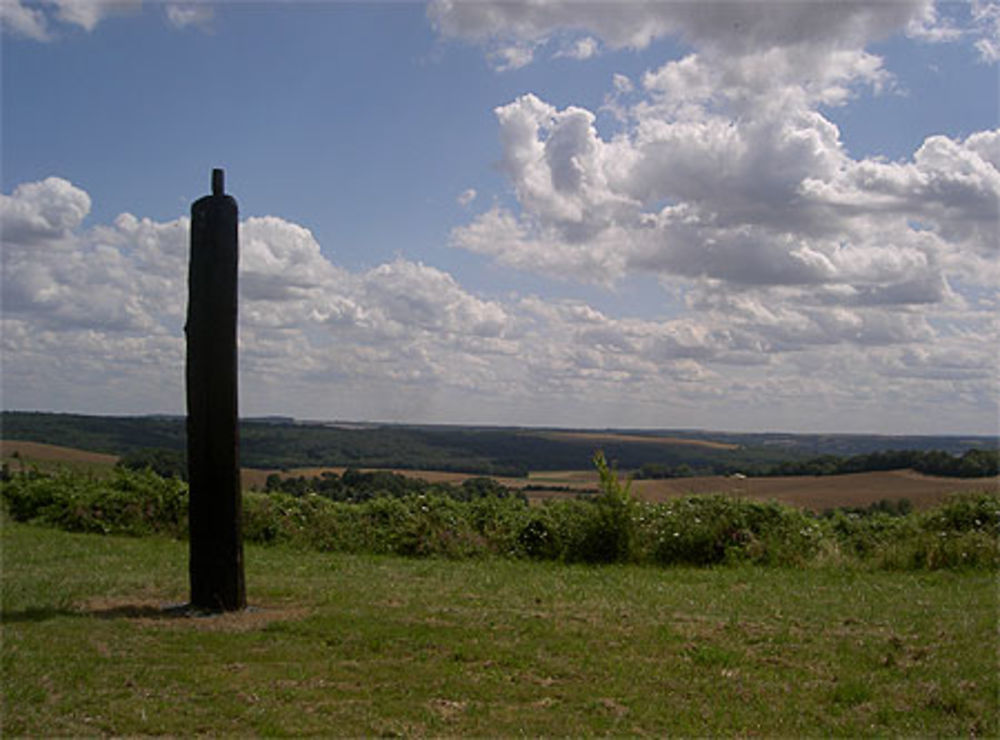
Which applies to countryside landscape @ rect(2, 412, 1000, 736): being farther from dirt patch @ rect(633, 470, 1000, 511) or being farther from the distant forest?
the distant forest

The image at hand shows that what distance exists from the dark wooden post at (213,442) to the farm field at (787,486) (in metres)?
8.08

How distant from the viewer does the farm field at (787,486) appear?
16.4 meters

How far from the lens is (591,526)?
1509cm

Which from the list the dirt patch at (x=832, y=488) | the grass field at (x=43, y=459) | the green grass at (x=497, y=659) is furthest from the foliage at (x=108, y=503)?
the dirt patch at (x=832, y=488)

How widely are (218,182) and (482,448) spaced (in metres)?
Result: 40.4

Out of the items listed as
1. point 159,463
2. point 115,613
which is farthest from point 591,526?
point 159,463

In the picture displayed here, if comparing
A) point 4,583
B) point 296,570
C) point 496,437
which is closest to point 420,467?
point 496,437

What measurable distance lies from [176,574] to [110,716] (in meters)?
6.22

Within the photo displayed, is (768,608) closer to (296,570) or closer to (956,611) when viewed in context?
(956,611)

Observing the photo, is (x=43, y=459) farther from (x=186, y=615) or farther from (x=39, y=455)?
(x=186, y=615)

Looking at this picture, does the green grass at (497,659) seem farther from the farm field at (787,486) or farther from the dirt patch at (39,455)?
the dirt patch at (39,455)

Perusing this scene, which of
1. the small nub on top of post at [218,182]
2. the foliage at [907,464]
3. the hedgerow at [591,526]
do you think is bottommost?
the hedgerow at [591,526]

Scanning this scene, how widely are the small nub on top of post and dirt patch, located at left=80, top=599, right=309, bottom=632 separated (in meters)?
4.29

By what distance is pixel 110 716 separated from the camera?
5.46m
